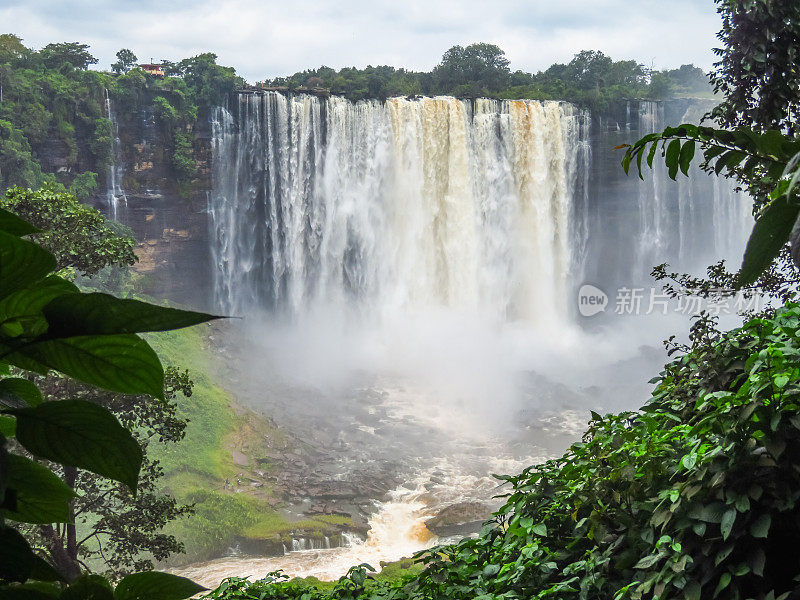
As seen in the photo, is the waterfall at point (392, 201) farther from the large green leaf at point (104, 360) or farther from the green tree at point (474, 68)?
the large green leaf at point (104, 360)

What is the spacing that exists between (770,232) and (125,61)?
1382 cm

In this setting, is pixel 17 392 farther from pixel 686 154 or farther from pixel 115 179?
pixel 115 179

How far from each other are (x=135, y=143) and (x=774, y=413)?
12180 mm

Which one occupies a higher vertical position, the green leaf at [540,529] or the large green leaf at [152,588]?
the large green leaf at [152,588]

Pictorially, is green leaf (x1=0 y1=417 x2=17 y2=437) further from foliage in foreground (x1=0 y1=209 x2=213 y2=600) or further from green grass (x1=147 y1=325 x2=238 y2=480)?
green grass (x1=147 y1=325 x2=238 y2=480)

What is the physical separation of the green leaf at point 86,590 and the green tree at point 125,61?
1354cm

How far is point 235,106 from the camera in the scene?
11719 millimetres

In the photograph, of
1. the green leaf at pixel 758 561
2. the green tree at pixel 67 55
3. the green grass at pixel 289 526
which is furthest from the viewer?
the green tree at pixel 67 55

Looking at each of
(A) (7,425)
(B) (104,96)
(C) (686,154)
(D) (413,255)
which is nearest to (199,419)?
(D) (413,255)

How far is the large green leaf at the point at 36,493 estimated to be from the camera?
1.04 ft

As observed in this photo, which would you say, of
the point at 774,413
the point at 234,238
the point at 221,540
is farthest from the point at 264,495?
the point at 774,413

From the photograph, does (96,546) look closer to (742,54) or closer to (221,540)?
(221,540)

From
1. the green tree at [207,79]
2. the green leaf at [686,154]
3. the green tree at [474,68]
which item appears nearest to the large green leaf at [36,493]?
the green leaf at [686,154]

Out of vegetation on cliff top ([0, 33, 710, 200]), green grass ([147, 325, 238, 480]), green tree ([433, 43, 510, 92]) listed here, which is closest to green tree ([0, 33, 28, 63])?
vegetation on cliff top ([0, 33, 710, 200])
